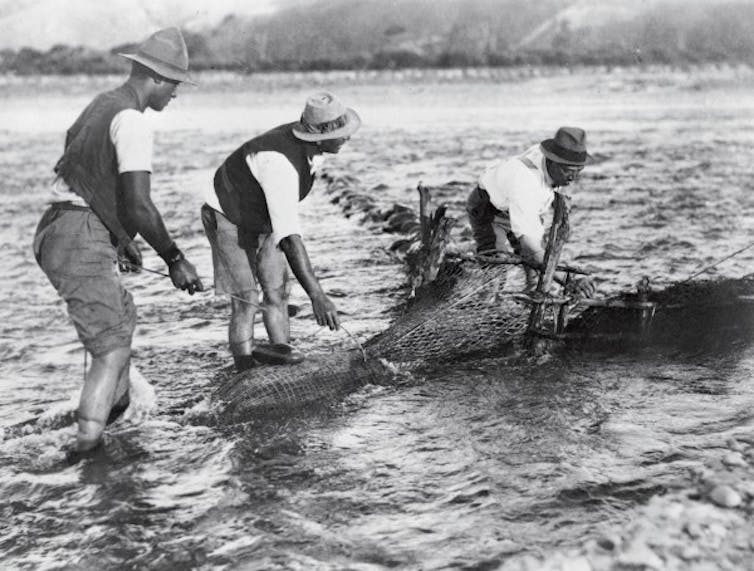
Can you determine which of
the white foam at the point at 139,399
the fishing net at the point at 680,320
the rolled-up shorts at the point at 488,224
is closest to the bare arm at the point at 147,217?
the white foam at the point at 139,399

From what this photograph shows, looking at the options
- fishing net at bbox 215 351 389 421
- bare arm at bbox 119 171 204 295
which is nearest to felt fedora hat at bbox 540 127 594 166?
fishing net at bbox 215 351 389 421

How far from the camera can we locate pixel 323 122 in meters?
4.23

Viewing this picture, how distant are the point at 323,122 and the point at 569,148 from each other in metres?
1.67

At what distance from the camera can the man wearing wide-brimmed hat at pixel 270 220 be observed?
4215 millimetres

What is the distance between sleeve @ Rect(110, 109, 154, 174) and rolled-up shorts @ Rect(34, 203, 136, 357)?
31cm

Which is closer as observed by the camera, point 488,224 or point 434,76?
point 488,224

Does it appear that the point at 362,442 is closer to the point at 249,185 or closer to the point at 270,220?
the point at 270,220

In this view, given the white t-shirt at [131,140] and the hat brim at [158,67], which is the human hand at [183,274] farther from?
the hat brim at [158,67]

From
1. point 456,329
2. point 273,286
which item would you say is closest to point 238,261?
point 273,286

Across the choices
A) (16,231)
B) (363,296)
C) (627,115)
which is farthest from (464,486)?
(627,115)

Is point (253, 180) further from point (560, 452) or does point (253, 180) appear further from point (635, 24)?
point (635, 24)

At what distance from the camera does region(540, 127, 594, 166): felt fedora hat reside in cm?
516

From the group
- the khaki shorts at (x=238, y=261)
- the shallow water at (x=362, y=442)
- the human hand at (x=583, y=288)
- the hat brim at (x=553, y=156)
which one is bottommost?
the shallow water at (x=362, y=442)

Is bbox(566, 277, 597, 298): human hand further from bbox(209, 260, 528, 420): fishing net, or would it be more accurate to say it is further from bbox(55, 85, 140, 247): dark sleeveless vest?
bbox(55, 85, 140, 247): dark sleeveless vest
